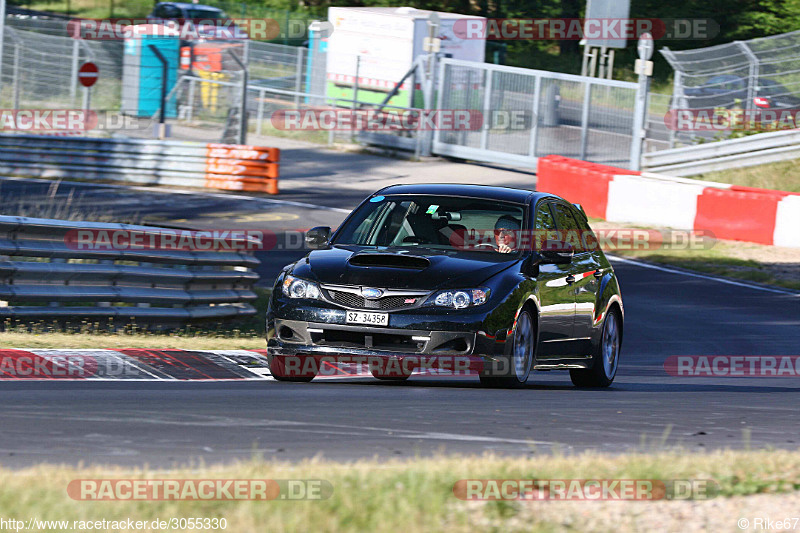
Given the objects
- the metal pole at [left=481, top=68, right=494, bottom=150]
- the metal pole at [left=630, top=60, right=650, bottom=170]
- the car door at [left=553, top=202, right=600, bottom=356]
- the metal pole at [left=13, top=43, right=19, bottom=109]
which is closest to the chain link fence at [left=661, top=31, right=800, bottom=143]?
the metal pole at [left=630, top=60, right=650, bottom=170]

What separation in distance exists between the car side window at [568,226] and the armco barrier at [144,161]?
51.4 ft

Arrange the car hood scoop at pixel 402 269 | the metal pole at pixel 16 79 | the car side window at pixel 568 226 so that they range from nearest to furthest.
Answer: the car hood scoop at pixel 402 269 < the car side window at pixel 568 226 < the metal pole at pixel 16 79

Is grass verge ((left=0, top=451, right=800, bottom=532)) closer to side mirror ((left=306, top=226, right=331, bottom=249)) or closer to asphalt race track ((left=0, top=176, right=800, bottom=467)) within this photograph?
asphalt race track ((left=0, top=176, right=800, bottom=467))

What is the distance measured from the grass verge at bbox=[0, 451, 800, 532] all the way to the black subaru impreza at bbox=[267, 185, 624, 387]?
282cm

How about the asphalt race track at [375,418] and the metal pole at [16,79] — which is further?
the metal pole at [16,79]

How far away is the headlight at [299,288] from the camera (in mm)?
9031

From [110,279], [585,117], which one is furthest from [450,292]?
[585,117]

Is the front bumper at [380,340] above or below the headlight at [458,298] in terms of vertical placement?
below

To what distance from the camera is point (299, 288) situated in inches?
359

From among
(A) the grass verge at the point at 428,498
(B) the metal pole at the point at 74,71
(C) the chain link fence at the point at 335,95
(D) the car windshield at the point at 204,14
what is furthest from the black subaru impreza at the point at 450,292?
(D) the car windshield at the point at 204,14

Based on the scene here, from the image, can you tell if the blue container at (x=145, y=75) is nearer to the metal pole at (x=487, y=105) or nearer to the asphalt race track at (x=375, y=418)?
the metal pole at (x=487, y=105)

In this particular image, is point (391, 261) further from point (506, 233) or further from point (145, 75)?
point (145, 75)

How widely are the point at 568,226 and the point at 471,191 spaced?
3.52ft

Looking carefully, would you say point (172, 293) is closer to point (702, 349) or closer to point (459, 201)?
point (459, 201)
